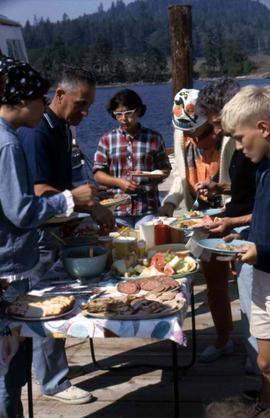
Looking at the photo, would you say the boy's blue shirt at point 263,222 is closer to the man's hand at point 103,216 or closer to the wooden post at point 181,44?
the man's hand at point 103,216

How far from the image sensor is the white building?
1564 cm

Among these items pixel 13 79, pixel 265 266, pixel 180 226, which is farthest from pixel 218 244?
pixel 13 79

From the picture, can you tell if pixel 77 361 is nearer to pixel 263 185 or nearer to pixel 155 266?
pixel 155 266

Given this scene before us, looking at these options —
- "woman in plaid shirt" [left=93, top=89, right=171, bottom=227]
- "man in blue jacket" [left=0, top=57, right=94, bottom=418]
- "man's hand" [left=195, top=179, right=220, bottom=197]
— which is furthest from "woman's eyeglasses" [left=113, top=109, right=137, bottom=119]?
"man in blue jacket" [left=0, top=57, right=94, bottom=418]

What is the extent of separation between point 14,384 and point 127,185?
174 cm

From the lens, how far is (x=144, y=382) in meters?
3.88

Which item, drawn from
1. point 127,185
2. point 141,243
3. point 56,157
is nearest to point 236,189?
point 141,243

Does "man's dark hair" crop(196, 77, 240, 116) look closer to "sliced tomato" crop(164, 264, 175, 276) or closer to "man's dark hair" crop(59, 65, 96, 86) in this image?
"man's dark hair" crop(59, 65, 96, 86)

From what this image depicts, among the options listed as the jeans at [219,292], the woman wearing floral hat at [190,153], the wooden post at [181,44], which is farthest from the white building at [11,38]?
the jeans at [219,292]

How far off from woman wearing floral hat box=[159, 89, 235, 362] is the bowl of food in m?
1.09

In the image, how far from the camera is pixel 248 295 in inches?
135

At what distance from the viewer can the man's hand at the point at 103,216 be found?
132 inches

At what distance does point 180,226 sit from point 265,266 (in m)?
0.79

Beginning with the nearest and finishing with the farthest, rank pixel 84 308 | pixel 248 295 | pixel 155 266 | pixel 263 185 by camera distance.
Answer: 1. pixel 84 308
2. pixel 263 185
3. pixel 155 266
4. pixel 248 295
